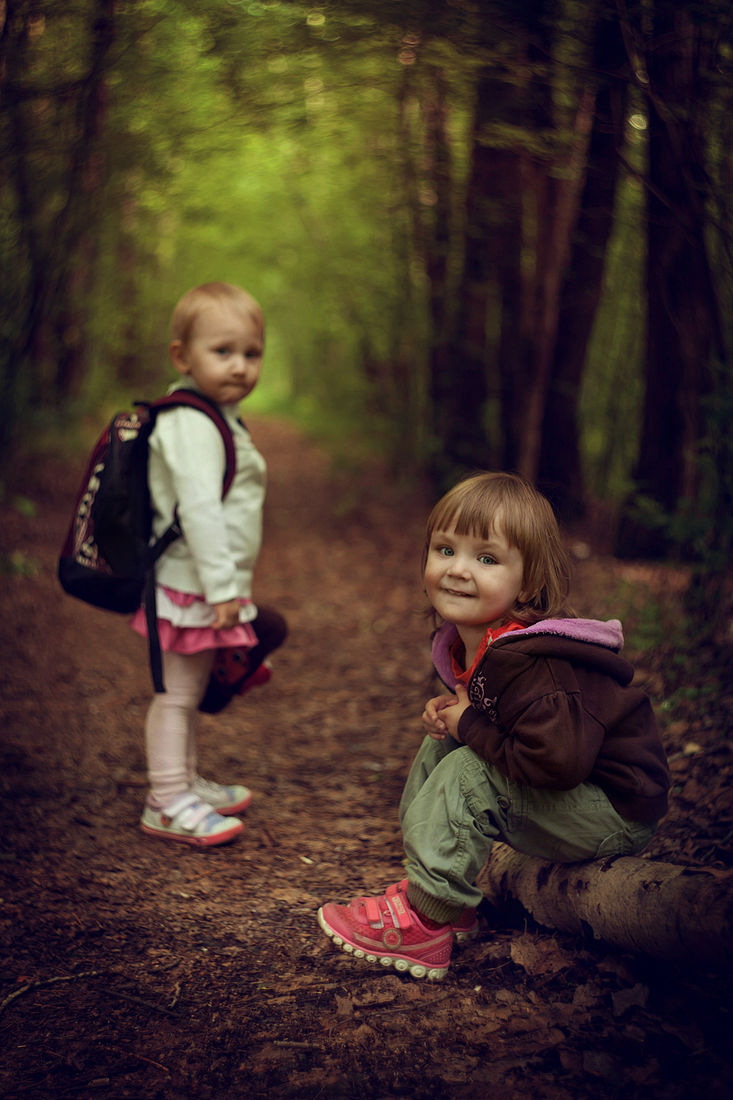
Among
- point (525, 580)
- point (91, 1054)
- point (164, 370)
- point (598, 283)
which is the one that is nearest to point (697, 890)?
point (525, 580)

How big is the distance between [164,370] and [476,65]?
30.6 ft

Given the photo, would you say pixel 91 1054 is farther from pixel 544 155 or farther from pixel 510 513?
pixel 544 155

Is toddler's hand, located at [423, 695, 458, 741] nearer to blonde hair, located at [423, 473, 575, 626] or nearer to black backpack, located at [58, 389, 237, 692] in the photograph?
blonde hair, located at [423, 473, 575, 626]

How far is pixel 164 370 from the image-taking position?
12.4 meters

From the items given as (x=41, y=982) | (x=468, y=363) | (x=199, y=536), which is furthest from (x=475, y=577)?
(x=468, y=363)

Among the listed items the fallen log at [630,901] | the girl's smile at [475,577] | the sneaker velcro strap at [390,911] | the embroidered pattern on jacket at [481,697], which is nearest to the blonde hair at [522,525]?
the girl's smile at [475,577]

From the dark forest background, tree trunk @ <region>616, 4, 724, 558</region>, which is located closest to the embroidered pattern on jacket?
the dark forest background

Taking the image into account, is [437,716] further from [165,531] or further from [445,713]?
[165,531]

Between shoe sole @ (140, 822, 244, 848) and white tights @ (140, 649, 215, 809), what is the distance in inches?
3.3

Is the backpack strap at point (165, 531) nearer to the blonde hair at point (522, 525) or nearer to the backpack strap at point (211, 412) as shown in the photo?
the backpack strap at point (211, 412)

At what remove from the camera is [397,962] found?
2107 millimetres

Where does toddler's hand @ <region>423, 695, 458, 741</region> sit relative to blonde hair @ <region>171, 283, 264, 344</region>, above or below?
below

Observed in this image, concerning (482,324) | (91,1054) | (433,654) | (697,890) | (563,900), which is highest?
(482,324)

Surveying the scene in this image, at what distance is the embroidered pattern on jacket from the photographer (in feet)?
6.56
